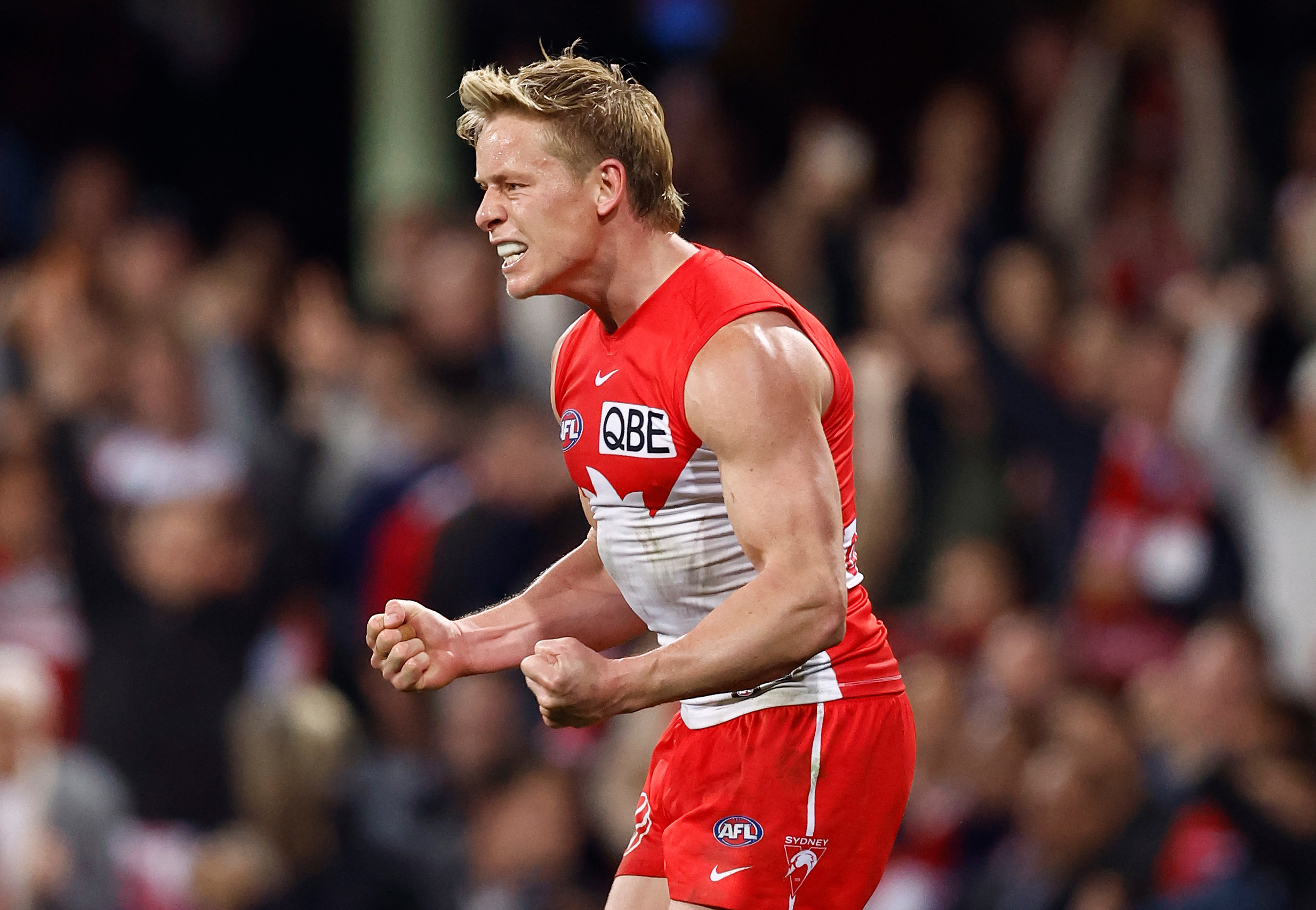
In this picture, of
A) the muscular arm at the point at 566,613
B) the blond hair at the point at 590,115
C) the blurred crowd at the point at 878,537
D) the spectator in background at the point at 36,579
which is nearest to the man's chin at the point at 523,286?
the blond hair at the point at 590,115

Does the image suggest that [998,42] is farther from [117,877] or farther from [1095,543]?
[117,877]

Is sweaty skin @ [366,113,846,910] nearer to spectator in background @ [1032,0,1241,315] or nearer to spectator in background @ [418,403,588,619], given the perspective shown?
spectator in background @ [418,403,588,619]

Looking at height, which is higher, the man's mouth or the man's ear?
the man's ear

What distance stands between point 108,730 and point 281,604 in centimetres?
91

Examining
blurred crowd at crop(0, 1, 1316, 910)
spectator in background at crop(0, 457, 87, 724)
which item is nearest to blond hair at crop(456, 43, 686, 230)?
blurred crowd at crop(0, 1, 1316, 910)

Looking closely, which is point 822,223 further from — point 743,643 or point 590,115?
point 743,643

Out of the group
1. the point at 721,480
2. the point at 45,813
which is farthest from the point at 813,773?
the point at 45,813

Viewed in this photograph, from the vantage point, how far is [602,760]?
700cm


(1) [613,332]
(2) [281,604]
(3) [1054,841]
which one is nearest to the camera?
(1) [613,332]

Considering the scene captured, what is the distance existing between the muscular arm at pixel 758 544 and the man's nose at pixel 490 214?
51 cm

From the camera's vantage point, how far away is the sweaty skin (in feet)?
9.93

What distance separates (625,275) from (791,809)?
1.05 m

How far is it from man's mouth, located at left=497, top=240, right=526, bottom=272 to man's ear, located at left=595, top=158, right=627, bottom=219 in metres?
0.16

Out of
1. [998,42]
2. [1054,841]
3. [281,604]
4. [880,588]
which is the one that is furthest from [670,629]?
[998,42]
